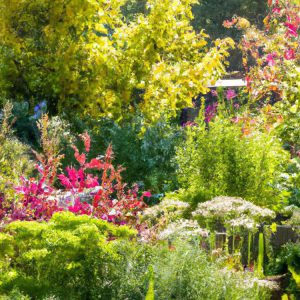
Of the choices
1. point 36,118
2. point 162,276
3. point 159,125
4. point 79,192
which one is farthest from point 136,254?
point 36,118

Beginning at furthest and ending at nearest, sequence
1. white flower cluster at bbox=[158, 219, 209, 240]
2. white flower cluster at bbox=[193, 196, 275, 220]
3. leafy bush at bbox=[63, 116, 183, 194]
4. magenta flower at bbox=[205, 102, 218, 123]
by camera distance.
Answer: magenta flower at bbox=[205, 102, 218, 123]
leafy bush at bbox=[63, 116, 183, 194]
white flower cluster at bbox=[193, 196, 275, 220]
white flower cluster at bbox=[158, 219, 209, 240]

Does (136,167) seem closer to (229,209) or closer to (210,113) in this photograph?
(229,209)

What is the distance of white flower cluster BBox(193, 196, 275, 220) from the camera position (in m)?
4.81

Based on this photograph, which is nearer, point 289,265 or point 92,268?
point 92,268

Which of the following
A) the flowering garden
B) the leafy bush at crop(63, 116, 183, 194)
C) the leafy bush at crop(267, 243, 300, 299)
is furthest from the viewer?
the leafy bush at crop(63, 116, 183, 194)

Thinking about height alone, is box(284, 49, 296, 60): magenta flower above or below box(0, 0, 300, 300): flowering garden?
above

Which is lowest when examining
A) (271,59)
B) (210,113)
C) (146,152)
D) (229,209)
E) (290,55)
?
(210,113)

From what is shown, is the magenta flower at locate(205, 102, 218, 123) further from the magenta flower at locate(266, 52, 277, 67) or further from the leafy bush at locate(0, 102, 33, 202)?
the leafy bush at locate(0, 102, 33, 202)

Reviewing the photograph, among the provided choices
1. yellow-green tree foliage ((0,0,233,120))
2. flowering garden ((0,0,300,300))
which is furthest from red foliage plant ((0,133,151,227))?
yellow-green tree foliage ((0,0,233,120))

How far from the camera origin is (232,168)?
19.9ft

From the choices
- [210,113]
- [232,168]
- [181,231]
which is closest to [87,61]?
[210,113]

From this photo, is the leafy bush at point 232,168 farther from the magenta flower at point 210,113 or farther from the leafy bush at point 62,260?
the magenta flower at point 210,113

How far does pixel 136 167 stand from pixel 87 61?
6.21 feet

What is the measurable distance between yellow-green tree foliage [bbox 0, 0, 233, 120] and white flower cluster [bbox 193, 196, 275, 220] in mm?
3736
